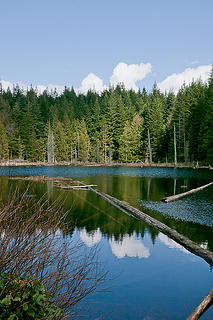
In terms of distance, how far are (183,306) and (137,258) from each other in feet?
8.49

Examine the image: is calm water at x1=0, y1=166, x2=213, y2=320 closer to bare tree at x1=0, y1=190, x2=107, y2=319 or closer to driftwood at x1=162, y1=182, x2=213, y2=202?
bare tree at x1=0, y1=190, x2=107, y2=319

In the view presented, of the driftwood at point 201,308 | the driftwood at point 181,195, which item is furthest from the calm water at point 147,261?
the driftwood at point 181,195

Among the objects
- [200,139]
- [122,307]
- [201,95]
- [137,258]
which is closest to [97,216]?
[137,258]

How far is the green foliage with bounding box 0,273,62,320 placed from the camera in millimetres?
3240

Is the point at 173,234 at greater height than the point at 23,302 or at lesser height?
lesser

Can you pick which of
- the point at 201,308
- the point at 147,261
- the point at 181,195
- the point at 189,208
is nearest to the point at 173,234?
the point at 147,261

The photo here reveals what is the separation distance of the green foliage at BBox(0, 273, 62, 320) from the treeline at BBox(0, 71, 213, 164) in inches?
1881

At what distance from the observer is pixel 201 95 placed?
160ft

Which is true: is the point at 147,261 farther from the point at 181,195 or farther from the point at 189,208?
the point at 181,195

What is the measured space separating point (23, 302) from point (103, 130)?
61.6 m

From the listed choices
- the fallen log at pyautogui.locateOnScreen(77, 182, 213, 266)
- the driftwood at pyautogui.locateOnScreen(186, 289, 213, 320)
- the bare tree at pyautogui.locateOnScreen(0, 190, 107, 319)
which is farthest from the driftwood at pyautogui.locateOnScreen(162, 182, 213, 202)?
the bare tree at pyautogui.locateOnScreen(0, 190, 107, 319)

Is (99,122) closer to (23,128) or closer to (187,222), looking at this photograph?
(23,128)

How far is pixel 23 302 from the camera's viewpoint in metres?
3.42

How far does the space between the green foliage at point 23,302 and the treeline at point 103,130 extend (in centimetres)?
4778
